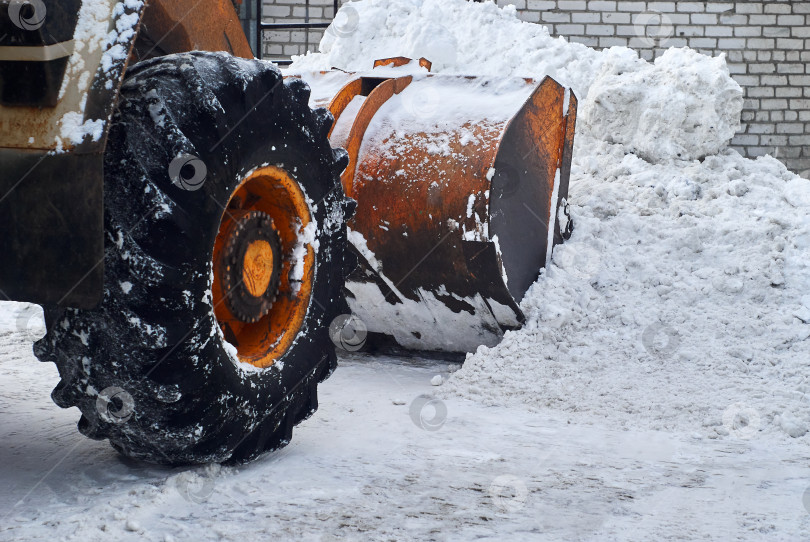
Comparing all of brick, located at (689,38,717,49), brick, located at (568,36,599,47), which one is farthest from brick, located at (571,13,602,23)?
brick, located at (689,38,717,49)

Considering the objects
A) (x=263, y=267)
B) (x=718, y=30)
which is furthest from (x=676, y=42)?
(x=263, y=267)

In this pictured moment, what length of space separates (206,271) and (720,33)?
301 inches

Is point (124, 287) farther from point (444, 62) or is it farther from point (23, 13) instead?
point (444, 62)

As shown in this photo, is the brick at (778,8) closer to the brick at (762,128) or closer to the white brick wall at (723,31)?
the white brick wall at (723,31)

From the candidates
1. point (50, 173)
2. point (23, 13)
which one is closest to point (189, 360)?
point (50, 173)

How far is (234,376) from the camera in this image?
80.1 inches

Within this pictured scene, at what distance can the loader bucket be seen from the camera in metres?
3.47

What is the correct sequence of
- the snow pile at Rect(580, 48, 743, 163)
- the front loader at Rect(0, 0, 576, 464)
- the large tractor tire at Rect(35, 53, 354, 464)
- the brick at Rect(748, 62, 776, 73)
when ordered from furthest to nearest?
the brick at Rect(748, 62, 776, 73) < the snow pile at Rect(580, 48, 743, 163) < the large tractor tire at Rect(35, 53, 354, 464) < the front loader at Rect(0, 0, 576, 464)

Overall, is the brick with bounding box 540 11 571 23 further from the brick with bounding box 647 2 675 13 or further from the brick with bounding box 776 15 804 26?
the brick with bounding box 776 15 804 26

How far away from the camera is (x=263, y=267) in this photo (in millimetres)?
2242

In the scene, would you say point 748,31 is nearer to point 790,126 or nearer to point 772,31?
point 772,31

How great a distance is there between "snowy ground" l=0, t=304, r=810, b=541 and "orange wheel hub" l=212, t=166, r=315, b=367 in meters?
0.36

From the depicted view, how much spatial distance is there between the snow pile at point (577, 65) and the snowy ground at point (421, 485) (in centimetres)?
253

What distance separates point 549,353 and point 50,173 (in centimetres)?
234
